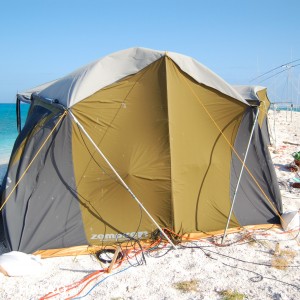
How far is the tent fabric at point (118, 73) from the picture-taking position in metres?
5.16

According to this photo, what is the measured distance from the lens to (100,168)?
5.33 m

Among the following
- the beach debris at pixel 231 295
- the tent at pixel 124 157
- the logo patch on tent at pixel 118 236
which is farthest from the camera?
the logo patch on tent at pixel 118 236

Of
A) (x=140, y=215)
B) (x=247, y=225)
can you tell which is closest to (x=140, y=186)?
(x=140, y=215)

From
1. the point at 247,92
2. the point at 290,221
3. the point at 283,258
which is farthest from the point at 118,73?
the point at 247,92

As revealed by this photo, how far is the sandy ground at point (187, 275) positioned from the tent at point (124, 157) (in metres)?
0.52

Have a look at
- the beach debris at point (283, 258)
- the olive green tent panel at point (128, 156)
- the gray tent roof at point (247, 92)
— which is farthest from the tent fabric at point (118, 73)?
the gray tent roof at point (247, 92)

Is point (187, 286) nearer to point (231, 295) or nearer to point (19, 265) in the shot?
point (231, 295)

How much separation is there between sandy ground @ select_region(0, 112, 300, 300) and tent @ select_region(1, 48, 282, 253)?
0.52 metres

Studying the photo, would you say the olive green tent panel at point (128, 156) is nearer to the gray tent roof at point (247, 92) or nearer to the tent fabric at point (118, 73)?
the tent fabric at point (118, 73)

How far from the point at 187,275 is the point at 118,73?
124 inches

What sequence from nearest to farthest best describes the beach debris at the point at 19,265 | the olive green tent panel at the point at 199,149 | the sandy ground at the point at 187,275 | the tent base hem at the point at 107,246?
the sandy ground at the point at 187,275 → the beach debris at the point at 19,265 → the tent base hem at the point at 107,246 → the olive green tent panel at the point at 199,149

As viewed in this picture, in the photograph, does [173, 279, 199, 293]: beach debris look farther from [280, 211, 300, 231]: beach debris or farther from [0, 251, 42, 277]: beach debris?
[280, 211, 300, 231]: beach debris

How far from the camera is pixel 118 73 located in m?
5.32

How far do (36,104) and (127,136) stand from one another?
7.11 ft
